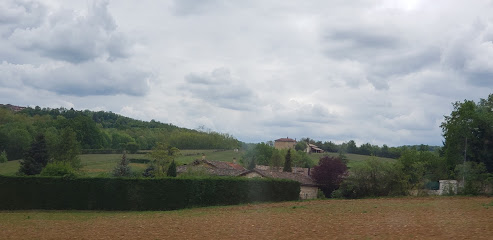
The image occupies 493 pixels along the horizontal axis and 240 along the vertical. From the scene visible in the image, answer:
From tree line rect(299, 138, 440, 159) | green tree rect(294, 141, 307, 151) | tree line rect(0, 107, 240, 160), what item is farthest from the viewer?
green tree rect(294, 141, 307, 151)

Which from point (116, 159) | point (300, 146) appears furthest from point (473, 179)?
point (300, 146)

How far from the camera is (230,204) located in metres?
38.8

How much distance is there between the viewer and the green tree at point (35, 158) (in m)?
58.3

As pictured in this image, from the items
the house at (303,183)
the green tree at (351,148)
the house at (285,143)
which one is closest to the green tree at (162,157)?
the house at (303,183)

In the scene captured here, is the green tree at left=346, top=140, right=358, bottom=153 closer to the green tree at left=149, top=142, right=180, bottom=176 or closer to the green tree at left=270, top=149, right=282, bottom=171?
the green tree at left=270, top=149, right=282, bottom=171

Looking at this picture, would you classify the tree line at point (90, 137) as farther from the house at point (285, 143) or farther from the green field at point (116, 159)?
the house at point (285, 143)

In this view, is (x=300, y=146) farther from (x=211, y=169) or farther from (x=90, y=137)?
(x=211, y=169)

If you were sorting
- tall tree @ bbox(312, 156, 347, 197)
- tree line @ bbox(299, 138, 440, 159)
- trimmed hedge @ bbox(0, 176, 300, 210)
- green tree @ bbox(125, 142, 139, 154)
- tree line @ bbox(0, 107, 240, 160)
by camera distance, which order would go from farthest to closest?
tree line @ bbox(299, 138, 440, 159), green tree @ bbox(125, 142, 139, 154), tree line @ bbox(0, 107, 240, 160), tall tree @ bbox(312, 156, 347, 197), trimmed hedge @ bbox(0, 176, 300, 210)

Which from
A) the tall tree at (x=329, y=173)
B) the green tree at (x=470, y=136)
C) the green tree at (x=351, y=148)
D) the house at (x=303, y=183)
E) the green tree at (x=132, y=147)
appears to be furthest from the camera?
the green tree at (x=351, y=148)

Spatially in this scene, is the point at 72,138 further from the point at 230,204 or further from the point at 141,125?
the point at 141,125

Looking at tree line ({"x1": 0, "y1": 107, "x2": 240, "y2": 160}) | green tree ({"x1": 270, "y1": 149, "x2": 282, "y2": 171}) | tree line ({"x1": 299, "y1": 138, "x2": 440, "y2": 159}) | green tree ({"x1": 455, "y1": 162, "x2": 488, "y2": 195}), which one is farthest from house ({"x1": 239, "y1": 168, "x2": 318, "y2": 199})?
tree line ({"x1": 299, "y1": 138, "x2": 440, "y2": 159})

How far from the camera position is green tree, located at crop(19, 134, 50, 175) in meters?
58.3

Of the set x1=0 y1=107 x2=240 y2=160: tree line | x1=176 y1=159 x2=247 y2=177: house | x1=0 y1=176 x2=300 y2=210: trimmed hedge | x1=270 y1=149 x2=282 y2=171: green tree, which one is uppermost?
x1=0 y1=107 x2=240 y2=160: tree line

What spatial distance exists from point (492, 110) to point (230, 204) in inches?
1488
